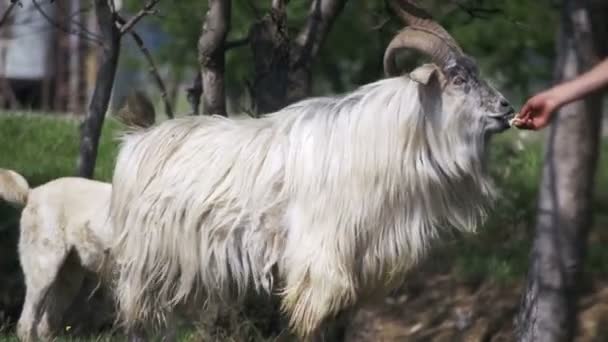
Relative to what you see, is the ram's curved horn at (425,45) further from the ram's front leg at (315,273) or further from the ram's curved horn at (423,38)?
the ram's front leg at (315,273)

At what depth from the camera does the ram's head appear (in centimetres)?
641

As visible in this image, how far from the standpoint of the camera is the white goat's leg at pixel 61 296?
26.5 feet

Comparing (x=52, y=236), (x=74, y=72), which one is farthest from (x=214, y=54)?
(x=74, y=72)

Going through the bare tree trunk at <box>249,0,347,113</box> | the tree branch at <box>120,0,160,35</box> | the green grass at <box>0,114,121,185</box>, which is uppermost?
the tree branch at <box>120,0,160,35</box>

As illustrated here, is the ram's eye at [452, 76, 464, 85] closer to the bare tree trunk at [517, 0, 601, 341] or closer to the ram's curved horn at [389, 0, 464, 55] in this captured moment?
the ram's curved horn at [389, 0, 464, 55]

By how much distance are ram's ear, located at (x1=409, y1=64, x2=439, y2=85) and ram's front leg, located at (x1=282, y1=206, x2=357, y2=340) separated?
79 centimetres

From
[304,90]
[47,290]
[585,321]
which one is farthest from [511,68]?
[47,290]

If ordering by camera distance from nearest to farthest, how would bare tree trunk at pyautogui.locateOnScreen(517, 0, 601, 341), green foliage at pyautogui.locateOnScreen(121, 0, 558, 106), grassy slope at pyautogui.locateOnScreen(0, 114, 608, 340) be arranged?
bare tree trunk at pyautogui.locateOnScreen(517, 0, 601, 341), grassy slope at pyautogui.locateOnScreen(0, 114, 608, 340), green foliage at pyautogui.locateOnScreen(121, 0, 558, 106)

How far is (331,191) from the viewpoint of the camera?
6523mm

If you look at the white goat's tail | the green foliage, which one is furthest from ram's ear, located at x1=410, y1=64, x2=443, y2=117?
the green foliage

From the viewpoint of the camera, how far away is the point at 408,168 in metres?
6.52

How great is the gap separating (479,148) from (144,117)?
6.61 feet

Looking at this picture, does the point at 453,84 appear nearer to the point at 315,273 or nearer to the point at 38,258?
the point at 315,273

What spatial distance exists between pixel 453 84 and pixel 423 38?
0.92 ft
